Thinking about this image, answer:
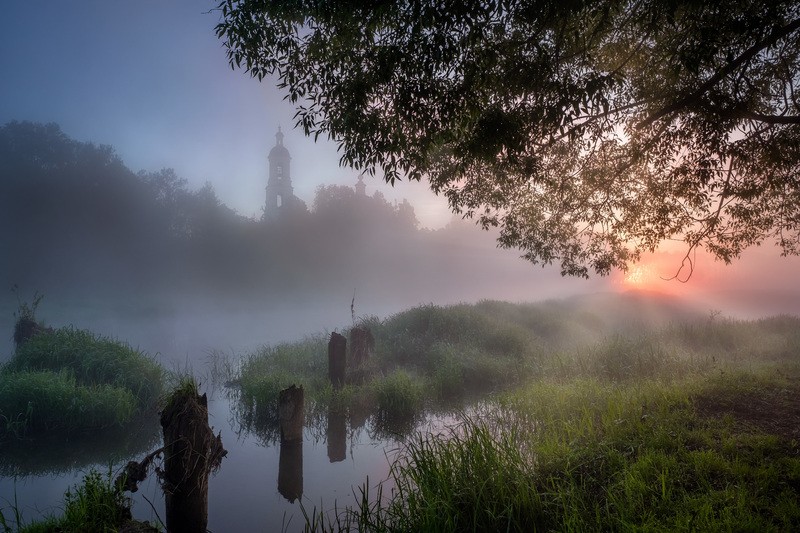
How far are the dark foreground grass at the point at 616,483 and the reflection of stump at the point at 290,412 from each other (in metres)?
3.31

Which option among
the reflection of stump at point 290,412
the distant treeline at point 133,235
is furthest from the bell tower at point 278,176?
the reflection of stump at point 290,412

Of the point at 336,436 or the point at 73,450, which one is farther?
the point at 336,436

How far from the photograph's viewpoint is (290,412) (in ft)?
31.3

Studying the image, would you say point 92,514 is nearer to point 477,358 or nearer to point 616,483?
point 616,483

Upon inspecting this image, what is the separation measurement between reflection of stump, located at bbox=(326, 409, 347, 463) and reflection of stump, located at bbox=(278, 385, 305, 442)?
0.98 m

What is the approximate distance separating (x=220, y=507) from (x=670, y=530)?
7016mm

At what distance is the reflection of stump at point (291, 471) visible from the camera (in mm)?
7937

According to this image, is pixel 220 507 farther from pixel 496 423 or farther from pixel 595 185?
pixel 595 185

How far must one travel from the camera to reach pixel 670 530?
157 inches

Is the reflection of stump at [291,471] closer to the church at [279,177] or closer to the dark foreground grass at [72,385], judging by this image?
the dark foreground grass at [72,385]

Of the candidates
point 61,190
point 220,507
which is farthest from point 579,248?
point 61,190

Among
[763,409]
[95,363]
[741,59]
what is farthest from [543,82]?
[95,363]

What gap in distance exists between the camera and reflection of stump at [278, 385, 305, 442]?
9.47 metres

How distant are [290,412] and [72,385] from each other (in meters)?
6.60
